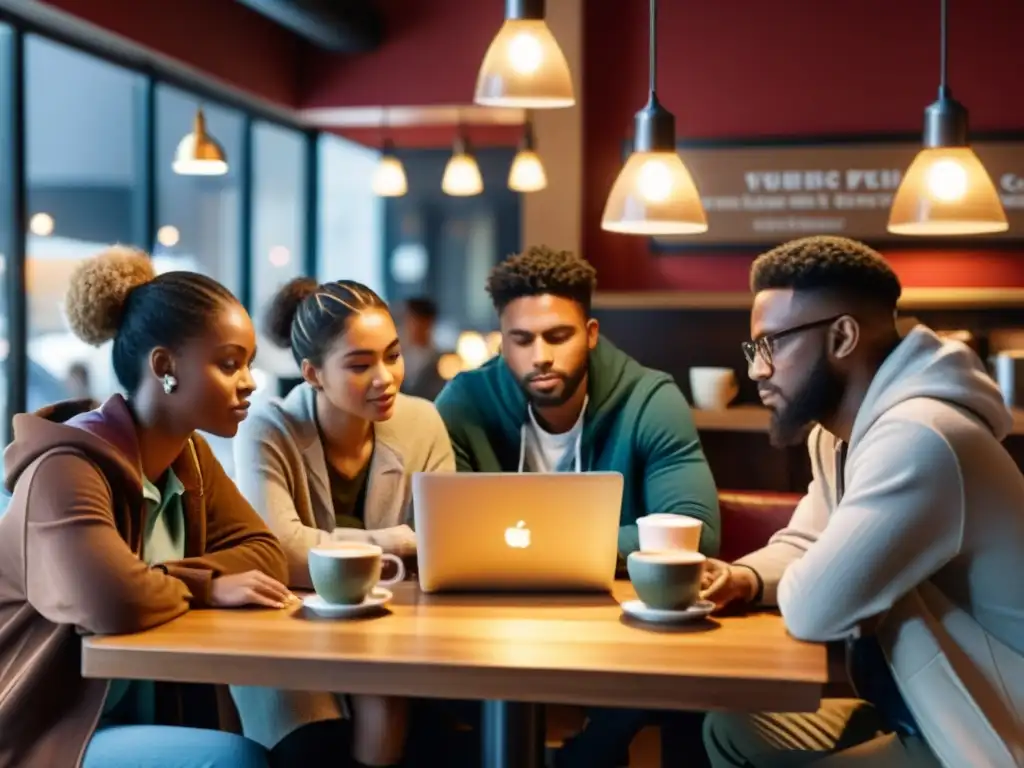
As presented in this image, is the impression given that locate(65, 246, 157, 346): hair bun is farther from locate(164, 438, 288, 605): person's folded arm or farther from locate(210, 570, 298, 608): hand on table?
locate(210, 570, 298, 608): hand on table

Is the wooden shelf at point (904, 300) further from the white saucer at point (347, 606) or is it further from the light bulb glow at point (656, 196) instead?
the white saucer at point (347, 606)

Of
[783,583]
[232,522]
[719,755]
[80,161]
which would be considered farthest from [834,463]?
[80,161]

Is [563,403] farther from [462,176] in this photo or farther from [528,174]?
[462,176]

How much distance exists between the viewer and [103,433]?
209cm

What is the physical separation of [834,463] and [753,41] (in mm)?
3589

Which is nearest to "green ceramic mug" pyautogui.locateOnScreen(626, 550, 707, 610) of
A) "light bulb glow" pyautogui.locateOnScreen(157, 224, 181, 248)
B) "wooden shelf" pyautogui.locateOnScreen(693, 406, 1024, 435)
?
"wooden shelf" pyautogui.locateOnScreen(693, 406, 1024, 435)

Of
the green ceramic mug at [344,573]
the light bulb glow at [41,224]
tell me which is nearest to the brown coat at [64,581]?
the green ceramic mug at [344,573]

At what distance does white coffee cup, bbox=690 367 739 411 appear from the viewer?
466 cm

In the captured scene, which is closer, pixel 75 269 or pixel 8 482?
pixel 8 482

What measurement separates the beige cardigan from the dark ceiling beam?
3021mm

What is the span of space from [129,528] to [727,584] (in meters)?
0.93

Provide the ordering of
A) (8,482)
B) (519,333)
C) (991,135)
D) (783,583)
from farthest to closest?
1. (991,135)
2. (519,333)
3. (8,482)
4. (783,583)

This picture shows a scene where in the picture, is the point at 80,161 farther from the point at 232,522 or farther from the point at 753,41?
the point at 232,522

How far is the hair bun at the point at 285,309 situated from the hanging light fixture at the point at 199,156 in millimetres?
1721
